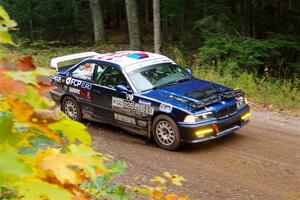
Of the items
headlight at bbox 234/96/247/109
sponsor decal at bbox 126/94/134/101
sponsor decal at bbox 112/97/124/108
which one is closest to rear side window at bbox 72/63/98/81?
sponsor decal at bbox 112/97/124/108

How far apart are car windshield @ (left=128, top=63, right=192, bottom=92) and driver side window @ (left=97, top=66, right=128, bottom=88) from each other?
0.68ft

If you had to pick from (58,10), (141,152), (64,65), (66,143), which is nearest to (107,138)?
(141,152)

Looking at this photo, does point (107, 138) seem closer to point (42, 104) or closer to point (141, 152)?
point (141, 152)

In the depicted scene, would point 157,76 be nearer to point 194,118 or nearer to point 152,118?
point 152,118

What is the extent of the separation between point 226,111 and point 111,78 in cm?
242

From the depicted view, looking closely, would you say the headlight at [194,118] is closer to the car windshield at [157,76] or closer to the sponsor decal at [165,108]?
the sponsor decal at [165,108]

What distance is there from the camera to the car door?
8680 mm

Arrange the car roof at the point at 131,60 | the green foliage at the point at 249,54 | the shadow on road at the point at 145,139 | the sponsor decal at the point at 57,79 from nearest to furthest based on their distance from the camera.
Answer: the shadow on road at the point at 145,139
the car roof at the point at 131,60
the sponsor decal at the point at 57,79
the green foliage at the point at 249,54

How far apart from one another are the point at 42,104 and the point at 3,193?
292mm

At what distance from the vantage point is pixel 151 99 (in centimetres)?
825

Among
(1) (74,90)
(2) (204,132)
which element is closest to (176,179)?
(2) (204,132)

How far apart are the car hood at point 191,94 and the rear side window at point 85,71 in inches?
63.6

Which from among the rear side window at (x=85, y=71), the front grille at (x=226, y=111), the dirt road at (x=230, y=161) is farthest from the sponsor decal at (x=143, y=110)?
the rear side window at (x=85, y=71)

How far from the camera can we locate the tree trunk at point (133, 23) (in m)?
20.2
